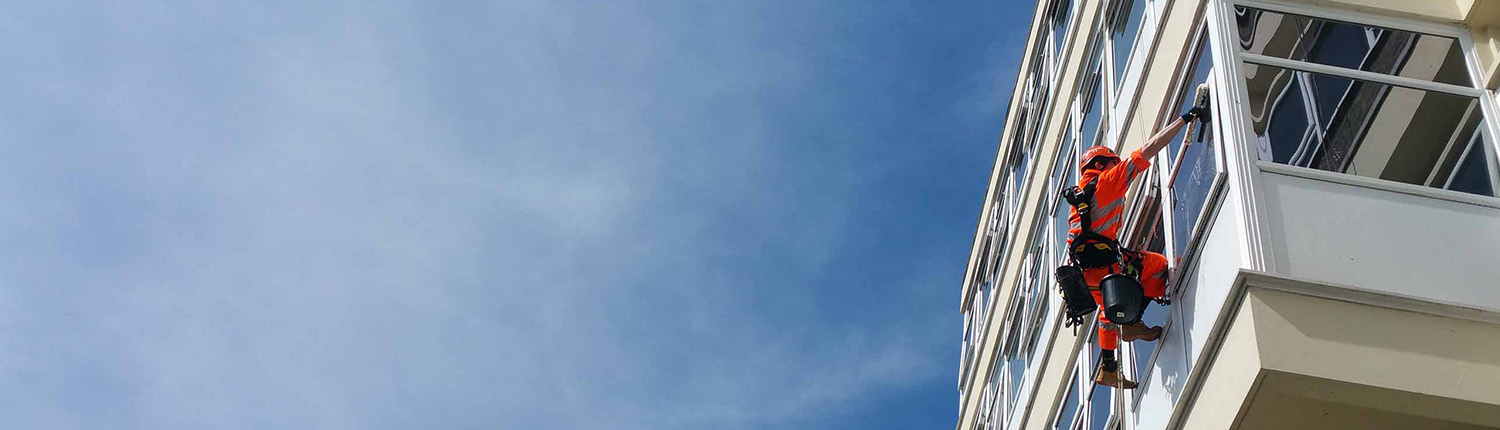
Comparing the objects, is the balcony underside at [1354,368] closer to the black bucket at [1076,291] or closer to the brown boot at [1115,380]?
the black bucket at [1076,291]

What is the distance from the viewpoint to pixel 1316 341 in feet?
25.6

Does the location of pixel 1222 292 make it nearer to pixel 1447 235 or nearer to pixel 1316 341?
pixel 1316 341

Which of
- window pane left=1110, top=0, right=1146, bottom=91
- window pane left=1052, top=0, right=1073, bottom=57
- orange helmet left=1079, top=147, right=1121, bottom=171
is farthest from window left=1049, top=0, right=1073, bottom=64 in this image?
orange helmet left=1079, top=147, right=1121, bottom=171

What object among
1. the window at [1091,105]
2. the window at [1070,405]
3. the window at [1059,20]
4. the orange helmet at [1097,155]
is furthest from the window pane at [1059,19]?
the orange helmet at [1097,155]

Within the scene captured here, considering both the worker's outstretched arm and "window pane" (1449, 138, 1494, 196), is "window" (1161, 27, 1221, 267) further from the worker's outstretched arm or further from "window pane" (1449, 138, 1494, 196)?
"window pane" (1449, 138, 1494, 196)

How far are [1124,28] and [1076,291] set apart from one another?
166 inches

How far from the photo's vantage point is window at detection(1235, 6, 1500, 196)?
877cm

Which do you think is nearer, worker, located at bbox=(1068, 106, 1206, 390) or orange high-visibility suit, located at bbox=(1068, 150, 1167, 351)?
worker, located at bbox=(1068, 106, 1206, 390)

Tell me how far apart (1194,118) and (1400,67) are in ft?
4.17

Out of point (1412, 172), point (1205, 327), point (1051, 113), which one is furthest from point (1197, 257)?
point (1051, 113)

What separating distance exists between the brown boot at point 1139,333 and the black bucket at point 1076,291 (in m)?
0.26

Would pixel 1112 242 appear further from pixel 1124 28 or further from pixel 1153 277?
pixel 1124 28

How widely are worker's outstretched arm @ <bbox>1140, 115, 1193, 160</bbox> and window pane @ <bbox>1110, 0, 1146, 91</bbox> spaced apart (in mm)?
2698

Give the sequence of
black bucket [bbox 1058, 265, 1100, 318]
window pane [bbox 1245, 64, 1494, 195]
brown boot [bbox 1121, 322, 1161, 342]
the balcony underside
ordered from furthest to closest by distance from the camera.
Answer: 1. black bucket [bbox 1058, 265, 1100, 318]
2. brown boot [bbox 1121, 322, 1161, 342]
3. window pane [bbox 1245, 64, 1494, 195]
4. the balcony underside
